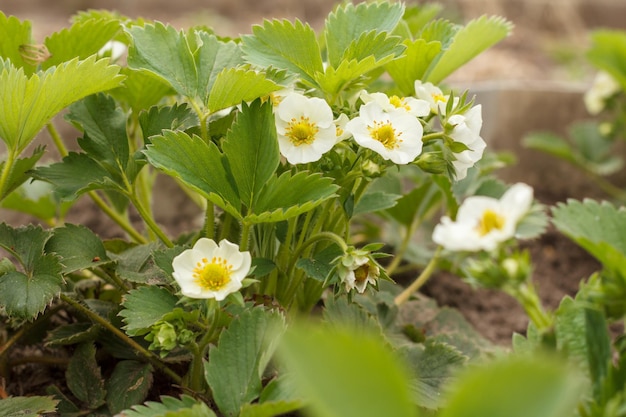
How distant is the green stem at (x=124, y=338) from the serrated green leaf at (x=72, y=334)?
0.02 metres

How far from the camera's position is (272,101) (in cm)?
83

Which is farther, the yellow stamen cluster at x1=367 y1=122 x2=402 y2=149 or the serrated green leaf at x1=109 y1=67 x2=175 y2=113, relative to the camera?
the serrated green leaf at x1=109 y1=67 x2=175 y2=113

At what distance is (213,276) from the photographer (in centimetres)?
69

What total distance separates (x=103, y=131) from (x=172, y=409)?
372 millimetres

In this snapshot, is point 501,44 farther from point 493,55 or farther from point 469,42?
point 469,42

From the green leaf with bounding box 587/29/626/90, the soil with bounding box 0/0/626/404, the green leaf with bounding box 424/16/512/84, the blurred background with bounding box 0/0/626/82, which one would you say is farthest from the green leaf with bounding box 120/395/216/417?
the blurred background with bounding box 0/0/626/82

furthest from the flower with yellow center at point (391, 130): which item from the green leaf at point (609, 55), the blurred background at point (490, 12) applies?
the blurred background at point (490, 12)

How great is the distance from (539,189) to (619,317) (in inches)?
48.3

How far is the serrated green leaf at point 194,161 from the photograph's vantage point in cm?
74

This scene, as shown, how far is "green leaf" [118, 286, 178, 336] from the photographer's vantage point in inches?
28.3

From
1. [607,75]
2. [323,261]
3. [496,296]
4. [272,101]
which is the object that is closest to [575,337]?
[323,261]

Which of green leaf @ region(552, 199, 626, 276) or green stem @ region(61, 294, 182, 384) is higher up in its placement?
green leaf @ region(552, 199, 626, 276)

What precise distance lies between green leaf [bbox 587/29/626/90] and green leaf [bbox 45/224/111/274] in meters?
1.23

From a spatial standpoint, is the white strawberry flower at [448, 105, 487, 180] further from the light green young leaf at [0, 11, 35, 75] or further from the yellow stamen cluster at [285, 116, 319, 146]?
the light green young leaf at [0, 11, 35, 75]
